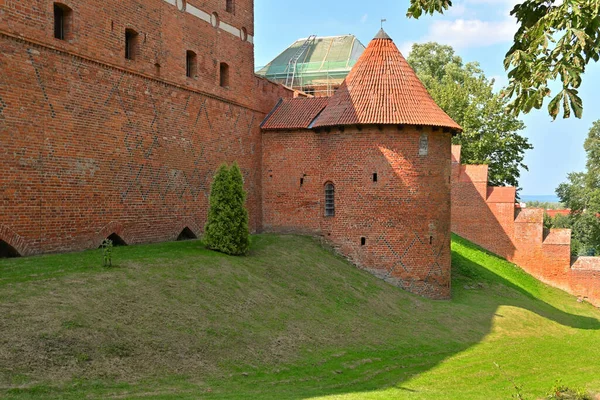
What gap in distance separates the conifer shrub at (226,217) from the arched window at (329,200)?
5342mm

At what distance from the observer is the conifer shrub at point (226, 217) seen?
16.4 meters

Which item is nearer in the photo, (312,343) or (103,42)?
(312,343)

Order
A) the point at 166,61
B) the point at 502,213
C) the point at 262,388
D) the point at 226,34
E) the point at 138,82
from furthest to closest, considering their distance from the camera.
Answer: the point at 502,213 → the point at 226,34 → the point at 166,61 → the point at 138,82 → the point at 262,388

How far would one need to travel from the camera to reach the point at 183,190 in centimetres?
1891

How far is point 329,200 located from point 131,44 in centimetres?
805

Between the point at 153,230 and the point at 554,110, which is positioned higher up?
the point at 554,110

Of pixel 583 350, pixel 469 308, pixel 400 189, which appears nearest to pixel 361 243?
pixel 400 189

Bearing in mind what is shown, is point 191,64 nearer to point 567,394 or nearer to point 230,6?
point 230,6

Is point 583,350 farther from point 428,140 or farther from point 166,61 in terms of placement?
point 166,61

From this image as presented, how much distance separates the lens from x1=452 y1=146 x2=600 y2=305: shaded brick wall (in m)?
28.8

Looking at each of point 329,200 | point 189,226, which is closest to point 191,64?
point 189,226

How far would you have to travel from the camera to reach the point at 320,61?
3309 centimetres

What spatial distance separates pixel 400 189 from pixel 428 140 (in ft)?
5.93

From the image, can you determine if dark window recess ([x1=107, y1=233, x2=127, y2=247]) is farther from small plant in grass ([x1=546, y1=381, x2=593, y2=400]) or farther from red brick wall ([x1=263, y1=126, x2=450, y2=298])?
small plant in grass ([x1=546, y1=381, x2=593, y2=400])
